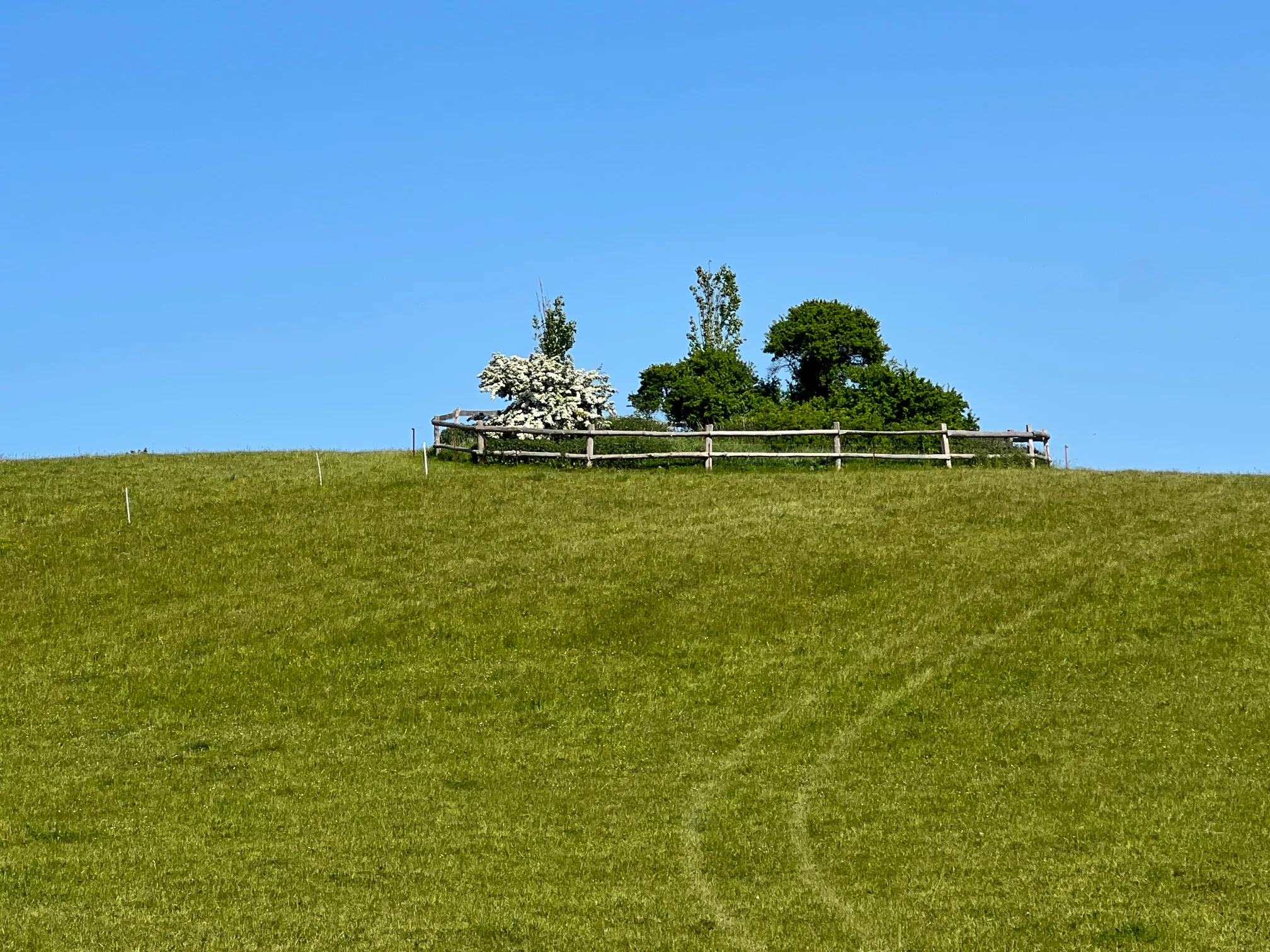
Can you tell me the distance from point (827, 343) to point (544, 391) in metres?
36.7

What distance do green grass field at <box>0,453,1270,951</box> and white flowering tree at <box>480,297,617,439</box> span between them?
17.0ft

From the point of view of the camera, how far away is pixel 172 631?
3394 cm

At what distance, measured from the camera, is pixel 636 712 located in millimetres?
28359

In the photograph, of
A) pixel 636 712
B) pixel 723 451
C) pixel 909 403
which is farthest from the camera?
pixel 909 403

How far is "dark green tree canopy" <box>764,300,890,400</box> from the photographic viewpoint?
87.9m

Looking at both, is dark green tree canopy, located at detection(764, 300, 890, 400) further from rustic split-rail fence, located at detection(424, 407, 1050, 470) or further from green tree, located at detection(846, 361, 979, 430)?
rustic split-rail fence, located at detection(424, 407, 1050, 470)

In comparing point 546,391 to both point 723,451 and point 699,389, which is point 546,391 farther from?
point 699,389

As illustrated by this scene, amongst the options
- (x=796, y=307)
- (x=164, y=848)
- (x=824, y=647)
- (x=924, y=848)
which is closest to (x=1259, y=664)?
(x=824, y=647)

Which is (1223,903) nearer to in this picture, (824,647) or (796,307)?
(824,647)

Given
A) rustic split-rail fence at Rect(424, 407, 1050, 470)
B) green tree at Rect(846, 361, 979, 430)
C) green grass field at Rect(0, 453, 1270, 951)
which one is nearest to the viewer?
green grass field at Rect(0, 453, 1270, 951)

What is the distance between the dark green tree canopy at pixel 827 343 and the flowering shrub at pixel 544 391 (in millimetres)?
34250

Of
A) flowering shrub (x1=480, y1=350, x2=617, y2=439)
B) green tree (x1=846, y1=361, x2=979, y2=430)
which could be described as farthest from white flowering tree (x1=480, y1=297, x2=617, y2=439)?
green tree (x1=846, y1=361, x2=979, y2=430)

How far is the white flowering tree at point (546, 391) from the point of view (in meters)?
54.1

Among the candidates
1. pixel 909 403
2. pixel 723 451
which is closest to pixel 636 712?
pixel 723 451
